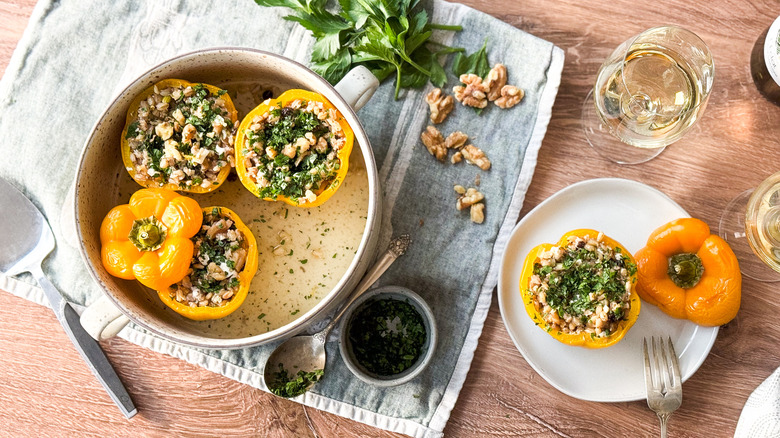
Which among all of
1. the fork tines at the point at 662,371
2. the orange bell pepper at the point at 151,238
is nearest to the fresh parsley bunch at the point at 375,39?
the orange bell pepper at the point at 151,238

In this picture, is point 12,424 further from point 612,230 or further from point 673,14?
point 673,14

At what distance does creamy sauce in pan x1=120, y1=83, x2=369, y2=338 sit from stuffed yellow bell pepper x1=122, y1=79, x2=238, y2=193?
0.13 m

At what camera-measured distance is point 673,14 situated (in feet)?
6.46

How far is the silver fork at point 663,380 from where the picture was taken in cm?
179

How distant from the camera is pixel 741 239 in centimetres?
192

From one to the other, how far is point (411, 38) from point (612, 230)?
33.2 inches

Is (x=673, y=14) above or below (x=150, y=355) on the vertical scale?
above

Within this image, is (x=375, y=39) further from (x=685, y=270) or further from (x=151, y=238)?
(x=685, y=270)

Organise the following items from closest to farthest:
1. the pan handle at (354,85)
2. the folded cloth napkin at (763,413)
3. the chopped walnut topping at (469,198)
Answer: the pan handle at (354,85), the folded cloth napkin at (763,413), the chopped walnut topping at (469,198)

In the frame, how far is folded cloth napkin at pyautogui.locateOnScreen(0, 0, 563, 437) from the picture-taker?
1.92 metres

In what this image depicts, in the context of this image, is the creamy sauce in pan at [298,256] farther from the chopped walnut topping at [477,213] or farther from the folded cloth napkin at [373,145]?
the chopped walnut topping at [477,213]

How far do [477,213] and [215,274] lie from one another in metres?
0.79

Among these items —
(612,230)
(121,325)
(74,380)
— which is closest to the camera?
(121,325)

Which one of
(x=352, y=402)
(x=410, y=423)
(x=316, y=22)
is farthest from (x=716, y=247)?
(x=316, y=22)
